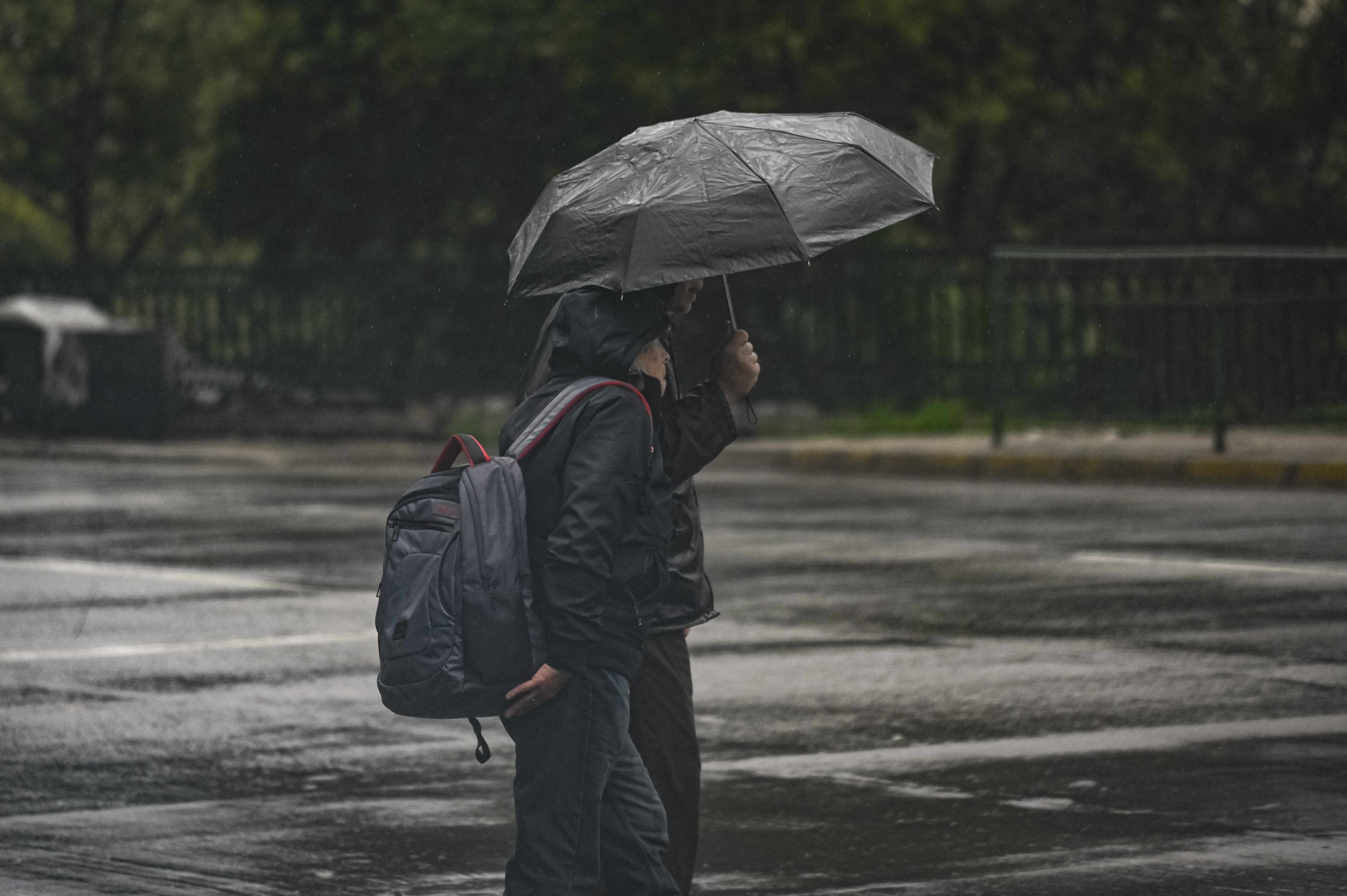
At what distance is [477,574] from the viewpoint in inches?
168

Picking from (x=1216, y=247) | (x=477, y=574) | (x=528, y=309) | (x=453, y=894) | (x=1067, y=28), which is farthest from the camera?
(x=1067, y=28)

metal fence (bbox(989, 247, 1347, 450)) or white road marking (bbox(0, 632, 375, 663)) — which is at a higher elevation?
metal fence (bbox(989, 247, 1347, 450))

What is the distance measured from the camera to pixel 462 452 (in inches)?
182

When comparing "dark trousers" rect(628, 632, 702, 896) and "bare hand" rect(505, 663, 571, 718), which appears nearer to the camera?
"bare hand" rect(505, 663, 571, 718)

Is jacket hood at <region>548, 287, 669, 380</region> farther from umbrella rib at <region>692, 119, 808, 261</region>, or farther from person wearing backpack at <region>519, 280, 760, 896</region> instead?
umbrella rib at <region>692, 119, 808, 261</region>

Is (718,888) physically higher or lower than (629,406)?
lower

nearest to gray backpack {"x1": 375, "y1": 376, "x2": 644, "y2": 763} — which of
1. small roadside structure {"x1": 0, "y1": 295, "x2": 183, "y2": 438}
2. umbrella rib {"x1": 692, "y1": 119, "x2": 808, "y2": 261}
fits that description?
A: umbrella rib {"x1": 692, "y1": 119, "x2": 808, "y2": 261}

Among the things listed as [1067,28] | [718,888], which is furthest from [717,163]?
[1067,28]

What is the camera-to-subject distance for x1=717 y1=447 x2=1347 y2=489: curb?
1856 cm

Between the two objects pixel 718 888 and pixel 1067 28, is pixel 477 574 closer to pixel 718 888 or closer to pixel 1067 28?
pixel 718 888

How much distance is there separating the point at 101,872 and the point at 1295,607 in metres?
6.59

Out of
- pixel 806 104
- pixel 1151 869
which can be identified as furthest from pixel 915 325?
pixel 1151 869

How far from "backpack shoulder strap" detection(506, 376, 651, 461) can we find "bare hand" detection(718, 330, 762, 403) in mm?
393

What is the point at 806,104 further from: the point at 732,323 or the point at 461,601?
the point at 461,601
